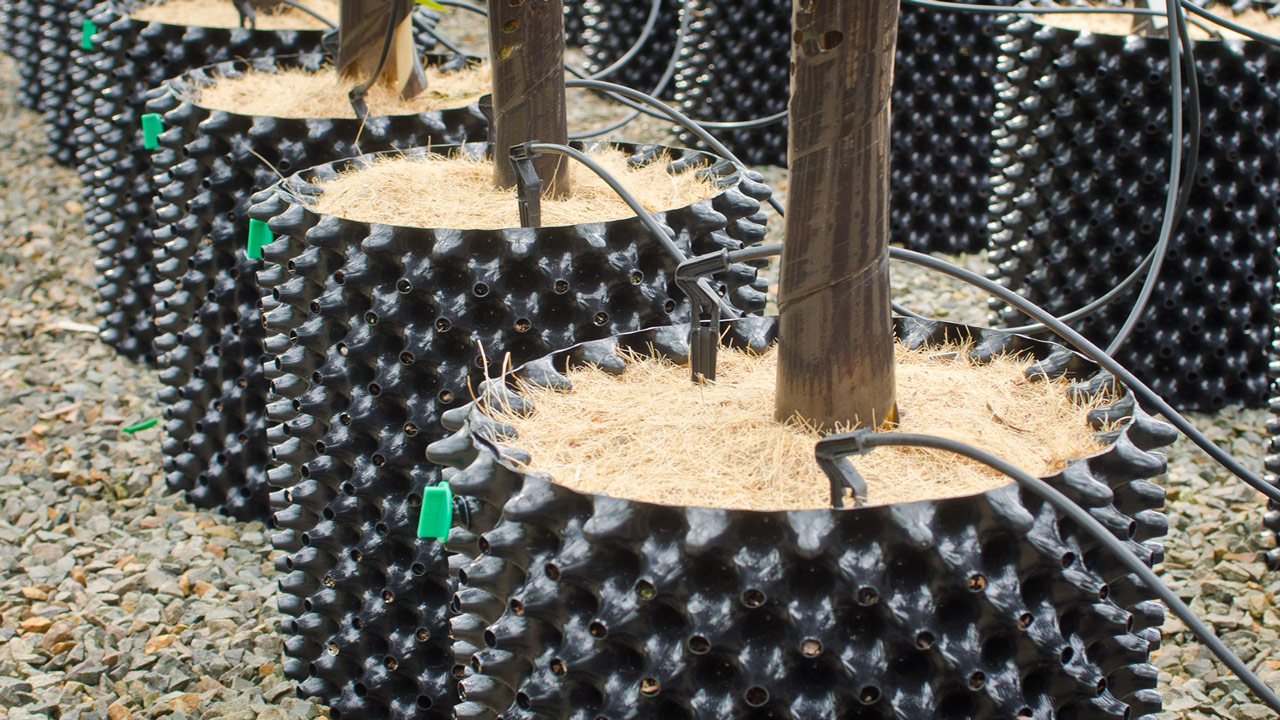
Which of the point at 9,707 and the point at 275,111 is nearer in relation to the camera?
the point at 9,707

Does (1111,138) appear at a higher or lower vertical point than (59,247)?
higher

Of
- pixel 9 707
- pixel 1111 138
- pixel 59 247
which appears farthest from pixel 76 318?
pixel 1111 138

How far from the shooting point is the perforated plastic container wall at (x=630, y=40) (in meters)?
8.43

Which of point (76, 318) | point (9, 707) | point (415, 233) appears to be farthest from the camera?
point (76, 318)

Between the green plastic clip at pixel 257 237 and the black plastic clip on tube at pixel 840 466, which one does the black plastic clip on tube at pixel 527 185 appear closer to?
the green plastic clip at pixel 257 237

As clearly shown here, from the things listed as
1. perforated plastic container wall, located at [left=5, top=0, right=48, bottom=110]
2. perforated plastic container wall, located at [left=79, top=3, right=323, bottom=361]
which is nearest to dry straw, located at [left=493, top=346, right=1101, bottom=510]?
perforated plastic container wall, located at [left=79, top=3, right=323, bottom=361]

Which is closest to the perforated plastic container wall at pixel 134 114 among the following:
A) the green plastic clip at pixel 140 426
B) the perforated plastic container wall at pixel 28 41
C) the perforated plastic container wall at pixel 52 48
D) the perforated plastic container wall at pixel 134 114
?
the perforated plastic container wall at pixel 134 114

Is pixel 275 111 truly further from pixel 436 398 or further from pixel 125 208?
pixel 436 398

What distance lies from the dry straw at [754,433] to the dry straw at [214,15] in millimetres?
3479

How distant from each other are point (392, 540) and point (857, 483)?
4.43 ft

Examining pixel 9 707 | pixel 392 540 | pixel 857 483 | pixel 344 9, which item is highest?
pixel 344 9

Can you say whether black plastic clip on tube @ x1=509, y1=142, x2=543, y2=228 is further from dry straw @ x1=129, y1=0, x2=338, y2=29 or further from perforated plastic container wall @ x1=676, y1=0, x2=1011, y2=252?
perforated plastic container wall @ x1=676, y1=0, x2=1011, y2=252

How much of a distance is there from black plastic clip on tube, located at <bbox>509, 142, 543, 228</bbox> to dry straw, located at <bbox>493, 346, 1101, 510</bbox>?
600mm

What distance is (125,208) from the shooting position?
4.98m
